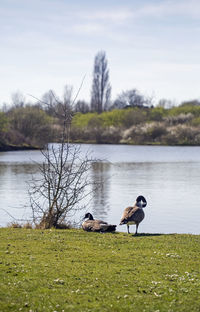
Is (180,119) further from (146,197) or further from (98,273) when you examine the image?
(98,273)

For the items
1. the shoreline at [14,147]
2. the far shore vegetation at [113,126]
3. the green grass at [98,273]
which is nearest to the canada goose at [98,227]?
the green grass at [98,273]

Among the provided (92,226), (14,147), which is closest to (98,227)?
(92,226)

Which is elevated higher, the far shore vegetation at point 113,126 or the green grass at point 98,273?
the far shore vegetation at point 113,126

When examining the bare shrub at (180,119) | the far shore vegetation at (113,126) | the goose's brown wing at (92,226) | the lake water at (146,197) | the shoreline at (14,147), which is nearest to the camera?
the goose's brown wing at (92,226)

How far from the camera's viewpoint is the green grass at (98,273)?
Result: 24.4 feet

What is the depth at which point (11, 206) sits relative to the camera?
22.5 metres

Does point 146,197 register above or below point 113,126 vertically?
below

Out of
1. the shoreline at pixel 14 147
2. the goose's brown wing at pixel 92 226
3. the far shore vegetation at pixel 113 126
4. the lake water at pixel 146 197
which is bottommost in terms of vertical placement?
the lake water at pixel 146 197

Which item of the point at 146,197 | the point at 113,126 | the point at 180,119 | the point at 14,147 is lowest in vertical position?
the point at 146,197

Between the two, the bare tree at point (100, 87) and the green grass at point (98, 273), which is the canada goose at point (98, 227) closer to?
the green grass at point (98, 273)

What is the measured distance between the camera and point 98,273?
9.09 meters

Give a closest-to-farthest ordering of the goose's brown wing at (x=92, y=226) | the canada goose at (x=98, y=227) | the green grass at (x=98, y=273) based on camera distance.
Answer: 1. the green grass at (x=98, y=273)
2. the canada goose at (x=98, y=227)
3. the goose's brown wing at (x=92, y=226)

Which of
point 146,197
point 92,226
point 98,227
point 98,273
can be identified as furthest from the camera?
point 146,197

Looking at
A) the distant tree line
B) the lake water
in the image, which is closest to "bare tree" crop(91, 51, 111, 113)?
the distant tree line
